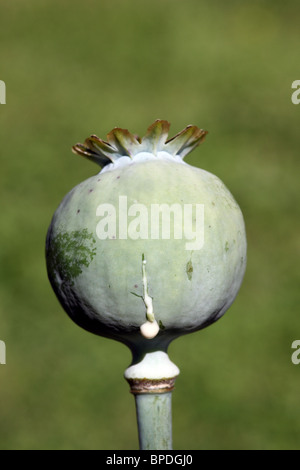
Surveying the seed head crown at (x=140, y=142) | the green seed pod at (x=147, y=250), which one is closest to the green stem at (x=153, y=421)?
the green seed pod at (x=147, y=250)

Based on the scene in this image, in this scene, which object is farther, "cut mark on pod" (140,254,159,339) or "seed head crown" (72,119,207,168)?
"seed head crown" (72,119,207,168)

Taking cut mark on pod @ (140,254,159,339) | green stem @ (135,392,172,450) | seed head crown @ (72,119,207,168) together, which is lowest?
green stem @ (135,392,172,450)

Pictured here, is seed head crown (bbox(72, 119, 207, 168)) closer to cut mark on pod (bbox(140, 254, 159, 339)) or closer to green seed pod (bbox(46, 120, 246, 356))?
green seed pod (bbox(46, 120, 246, 356))

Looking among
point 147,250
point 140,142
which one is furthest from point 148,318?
point 140,142

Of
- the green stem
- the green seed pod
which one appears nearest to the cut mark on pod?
the green seed pod

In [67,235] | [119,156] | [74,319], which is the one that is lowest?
[74,319]

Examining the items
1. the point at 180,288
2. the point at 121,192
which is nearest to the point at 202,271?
the point at 180,288

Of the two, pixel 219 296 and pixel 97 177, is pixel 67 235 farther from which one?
pixel 219 296

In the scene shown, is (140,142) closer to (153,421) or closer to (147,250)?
(147,250)
